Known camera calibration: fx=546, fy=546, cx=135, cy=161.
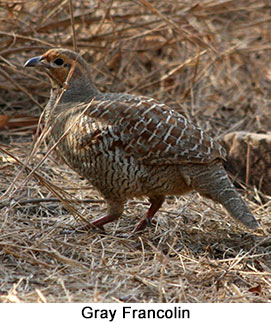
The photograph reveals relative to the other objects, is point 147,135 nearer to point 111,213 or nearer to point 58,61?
point 111,213

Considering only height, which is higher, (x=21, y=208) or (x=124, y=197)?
(x=124, y=197)

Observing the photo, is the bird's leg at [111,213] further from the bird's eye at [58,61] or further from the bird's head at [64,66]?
the bird's eye at [58,61]

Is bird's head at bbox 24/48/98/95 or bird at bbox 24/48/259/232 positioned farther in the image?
bird's head at bbox 24/48/98/95

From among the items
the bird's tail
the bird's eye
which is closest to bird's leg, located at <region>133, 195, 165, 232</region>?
the bird's tail

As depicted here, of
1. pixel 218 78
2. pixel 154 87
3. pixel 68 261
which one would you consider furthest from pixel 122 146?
pixel 218 78

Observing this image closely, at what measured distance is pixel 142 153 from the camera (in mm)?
3904

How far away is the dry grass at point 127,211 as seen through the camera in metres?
3.35

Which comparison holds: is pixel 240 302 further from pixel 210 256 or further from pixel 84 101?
pixel 84 101

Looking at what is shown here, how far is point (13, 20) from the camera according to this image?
5938mm

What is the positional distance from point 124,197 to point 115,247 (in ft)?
1.29

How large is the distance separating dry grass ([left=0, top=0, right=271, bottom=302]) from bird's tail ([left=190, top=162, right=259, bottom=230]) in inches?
9.7

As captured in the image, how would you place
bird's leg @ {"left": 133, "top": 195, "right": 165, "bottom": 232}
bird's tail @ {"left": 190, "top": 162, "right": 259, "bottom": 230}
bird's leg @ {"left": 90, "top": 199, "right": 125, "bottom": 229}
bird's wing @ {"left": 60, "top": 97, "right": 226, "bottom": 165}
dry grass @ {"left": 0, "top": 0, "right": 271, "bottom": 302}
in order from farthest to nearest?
bird's leg @ {"left": 133, "top": 195, "right": 165, "bottom": 232} < bird's leg @ {"left": 90, "top": 199, "right": 125, "bottom": 229} < bird's tail @ {"left": 190, "top": 162, "right": 259, "bottom": 230} < bird's wing @ {"left": 60, "top": 97, "right": 226, "bottom": 165} < dry grass @ {"left": 0, "top": 0, "right": 271, "bottom": 302}

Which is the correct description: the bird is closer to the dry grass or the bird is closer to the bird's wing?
the bird's wing

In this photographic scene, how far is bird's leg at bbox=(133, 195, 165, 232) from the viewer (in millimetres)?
4331
